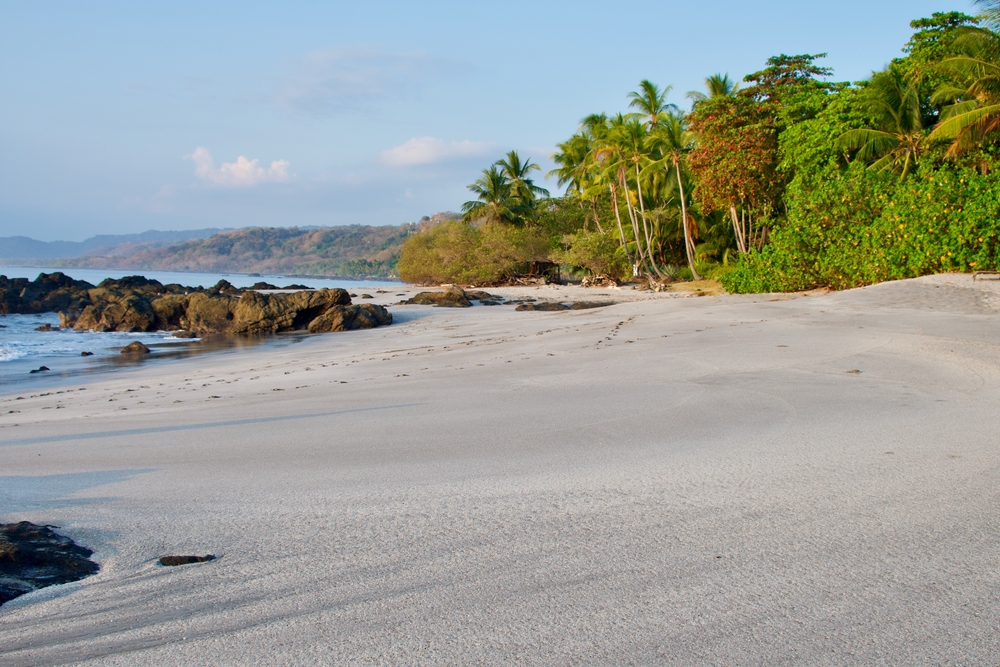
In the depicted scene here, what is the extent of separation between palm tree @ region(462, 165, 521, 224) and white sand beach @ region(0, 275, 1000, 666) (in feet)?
119

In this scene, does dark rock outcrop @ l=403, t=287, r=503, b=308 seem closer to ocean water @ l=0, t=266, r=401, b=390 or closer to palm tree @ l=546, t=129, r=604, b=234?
ocean water @ l=0, t=266, r=401, b=390

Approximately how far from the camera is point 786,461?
10.9 feet

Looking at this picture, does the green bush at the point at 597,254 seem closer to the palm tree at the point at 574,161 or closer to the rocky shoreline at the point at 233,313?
the palm tree at the point at 574,161

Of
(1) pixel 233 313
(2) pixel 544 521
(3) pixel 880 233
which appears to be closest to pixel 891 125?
(3) pixel 880 233

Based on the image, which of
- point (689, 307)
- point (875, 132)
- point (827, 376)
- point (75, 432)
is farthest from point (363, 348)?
point (875, 132)

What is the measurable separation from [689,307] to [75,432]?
1056 cm

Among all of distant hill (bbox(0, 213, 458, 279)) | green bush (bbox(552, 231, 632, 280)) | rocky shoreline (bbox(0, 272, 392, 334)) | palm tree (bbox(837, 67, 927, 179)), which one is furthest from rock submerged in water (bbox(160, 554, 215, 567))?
distant hill (bbox(0, 213, 458, 279))

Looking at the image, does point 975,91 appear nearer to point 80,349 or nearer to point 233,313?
point 233,313

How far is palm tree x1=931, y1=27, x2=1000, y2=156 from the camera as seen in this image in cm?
1648

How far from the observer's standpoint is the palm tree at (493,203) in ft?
136

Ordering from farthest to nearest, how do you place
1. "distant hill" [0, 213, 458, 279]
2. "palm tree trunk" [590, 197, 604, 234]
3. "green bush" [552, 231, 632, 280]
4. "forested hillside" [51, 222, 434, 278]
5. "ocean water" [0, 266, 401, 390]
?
1. "forested hillside" [51, 222, 434, 278]
2. "distant hill" [0, 213, 458, 279]
3. "palm tree trunk" [590, 197, 604, 234]
4. "green bush" [552, 231, 632, 280]
5. "ocean water" [0, 266, 401, 390]

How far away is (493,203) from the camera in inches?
1667

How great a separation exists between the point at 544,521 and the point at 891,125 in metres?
23.6

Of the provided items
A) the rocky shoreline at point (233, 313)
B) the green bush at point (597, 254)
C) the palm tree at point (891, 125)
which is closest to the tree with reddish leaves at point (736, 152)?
the palm tree at point (891, 125)
